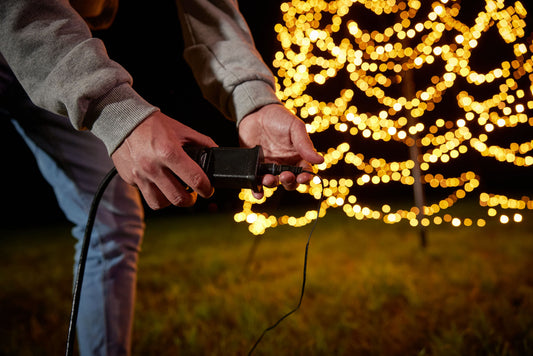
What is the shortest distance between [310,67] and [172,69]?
1142 millimetres

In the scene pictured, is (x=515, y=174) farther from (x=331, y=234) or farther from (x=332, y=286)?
(x=332, y=286)

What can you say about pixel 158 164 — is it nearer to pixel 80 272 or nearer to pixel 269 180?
pixel 269 180

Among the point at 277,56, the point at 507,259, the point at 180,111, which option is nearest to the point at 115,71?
the point at 180,111

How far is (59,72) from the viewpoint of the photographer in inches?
22.1

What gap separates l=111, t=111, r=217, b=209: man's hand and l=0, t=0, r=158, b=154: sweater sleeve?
0.02 metres

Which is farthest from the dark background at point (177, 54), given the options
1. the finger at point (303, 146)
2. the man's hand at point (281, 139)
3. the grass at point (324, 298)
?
the finger at point (303, 146)

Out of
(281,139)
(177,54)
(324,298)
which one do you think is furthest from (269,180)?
(177,54)

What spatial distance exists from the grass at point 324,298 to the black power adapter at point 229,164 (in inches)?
31.5

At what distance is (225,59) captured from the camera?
90cm

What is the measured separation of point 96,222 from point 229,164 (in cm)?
56

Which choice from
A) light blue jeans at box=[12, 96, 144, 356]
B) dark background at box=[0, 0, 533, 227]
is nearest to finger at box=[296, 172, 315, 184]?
light blue jeans at box=[12, 96, 144, 356]

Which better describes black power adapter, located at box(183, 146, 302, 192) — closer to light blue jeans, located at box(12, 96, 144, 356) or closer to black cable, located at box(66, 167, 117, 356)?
black cable, located at box(66, 167, 117, 356)

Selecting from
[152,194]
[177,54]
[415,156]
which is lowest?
[415,156]

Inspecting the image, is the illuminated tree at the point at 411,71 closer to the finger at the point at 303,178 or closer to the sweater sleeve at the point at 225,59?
the sweater sleeve at the point at 225,59
